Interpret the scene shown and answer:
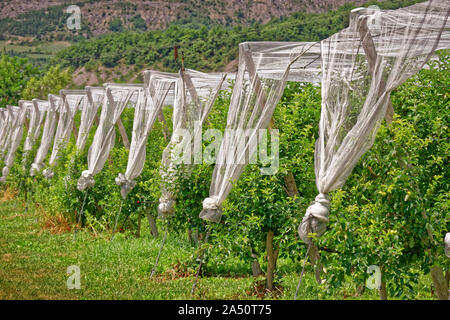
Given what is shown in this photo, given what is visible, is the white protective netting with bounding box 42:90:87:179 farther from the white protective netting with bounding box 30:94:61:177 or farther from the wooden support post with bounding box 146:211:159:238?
the wooden support post with bounding box 146:211:159:238

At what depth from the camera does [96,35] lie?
73688 mm

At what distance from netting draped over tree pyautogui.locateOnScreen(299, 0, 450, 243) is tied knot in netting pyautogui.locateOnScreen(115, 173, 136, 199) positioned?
5632 mm

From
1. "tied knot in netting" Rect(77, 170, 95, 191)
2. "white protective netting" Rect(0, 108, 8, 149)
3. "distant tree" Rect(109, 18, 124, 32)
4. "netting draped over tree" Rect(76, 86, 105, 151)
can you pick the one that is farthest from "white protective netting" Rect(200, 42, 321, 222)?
"distant tree" Rect(109, 18, 124, 32)

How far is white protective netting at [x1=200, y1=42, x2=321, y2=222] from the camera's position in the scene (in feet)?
20.7

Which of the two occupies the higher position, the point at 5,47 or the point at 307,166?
the point at 307,166

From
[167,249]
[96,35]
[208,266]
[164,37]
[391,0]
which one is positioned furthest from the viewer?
[96,35]

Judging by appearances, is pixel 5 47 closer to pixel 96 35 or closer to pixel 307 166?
pixel 96 35

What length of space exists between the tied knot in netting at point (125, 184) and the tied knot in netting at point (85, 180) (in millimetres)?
1420

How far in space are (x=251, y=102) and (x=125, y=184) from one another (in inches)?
174

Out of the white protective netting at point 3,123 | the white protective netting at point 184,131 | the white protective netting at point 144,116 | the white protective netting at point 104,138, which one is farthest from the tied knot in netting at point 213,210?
the white protective netting at point 3,123

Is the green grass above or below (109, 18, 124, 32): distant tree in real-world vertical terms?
above

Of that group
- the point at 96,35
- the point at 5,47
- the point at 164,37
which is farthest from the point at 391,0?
the point at 5,47

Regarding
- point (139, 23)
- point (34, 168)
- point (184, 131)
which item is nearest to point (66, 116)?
point (34, 168)
